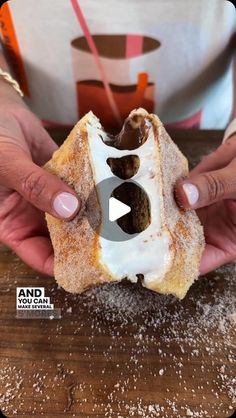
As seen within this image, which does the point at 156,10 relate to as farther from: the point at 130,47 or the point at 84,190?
the point at 84,190

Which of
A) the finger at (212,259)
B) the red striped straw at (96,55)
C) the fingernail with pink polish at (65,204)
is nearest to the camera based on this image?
the fingernail with pink polish at (65,204)

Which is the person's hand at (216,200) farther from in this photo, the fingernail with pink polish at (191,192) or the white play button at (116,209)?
the white play button at (116,209)

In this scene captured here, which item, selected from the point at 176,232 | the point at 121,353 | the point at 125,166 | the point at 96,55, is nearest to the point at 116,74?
the point at 96,55

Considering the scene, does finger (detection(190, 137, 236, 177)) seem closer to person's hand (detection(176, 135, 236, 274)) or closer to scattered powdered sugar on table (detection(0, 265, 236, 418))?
person's hand (detection(176, 135, 236, 274))

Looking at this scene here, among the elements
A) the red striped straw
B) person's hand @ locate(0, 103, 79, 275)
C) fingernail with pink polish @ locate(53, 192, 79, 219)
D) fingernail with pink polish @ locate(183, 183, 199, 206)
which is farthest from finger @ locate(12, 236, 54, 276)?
the red striped straw

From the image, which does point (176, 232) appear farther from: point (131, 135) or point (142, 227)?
point (131, 135)

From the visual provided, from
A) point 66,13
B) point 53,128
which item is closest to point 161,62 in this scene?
point 66,13

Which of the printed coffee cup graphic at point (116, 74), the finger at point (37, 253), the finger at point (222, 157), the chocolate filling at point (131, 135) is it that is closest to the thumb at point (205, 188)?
the chocolate filling at point (131, 135)
